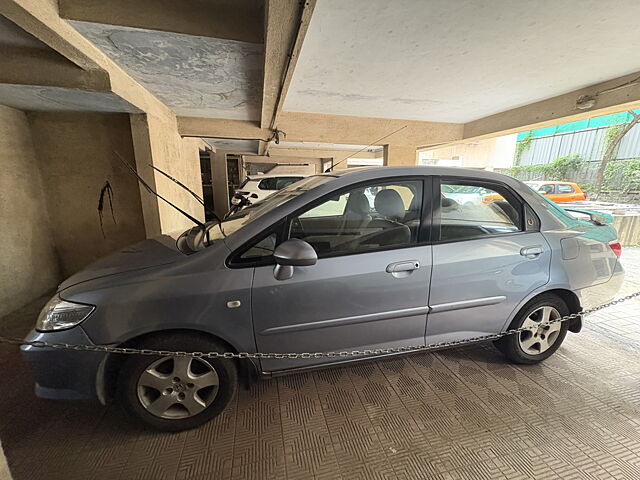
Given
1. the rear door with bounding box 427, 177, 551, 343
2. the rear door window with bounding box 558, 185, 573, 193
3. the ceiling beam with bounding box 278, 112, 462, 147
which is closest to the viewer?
the rear door with bounding box 427, 177, 551, 343

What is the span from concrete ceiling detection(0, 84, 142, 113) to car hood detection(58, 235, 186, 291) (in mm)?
1807

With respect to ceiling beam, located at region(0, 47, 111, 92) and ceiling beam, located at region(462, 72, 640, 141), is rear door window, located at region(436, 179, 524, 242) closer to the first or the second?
ceiling beam, located at region(462, 72, 640, 141)

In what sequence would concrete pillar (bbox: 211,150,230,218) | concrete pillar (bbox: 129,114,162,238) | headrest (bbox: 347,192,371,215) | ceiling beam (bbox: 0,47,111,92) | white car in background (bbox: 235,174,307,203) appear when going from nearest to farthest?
headrest (bbox: 347,192,371,215), ceiling beam (bbox: 0,47,111,92), concrete pillar (bbox: 129,114,162,238), white car in background (bbox: 235,174,307,203), concrete pillar (bbox: 211,150,230,218)

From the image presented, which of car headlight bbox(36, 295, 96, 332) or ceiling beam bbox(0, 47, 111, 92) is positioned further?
ceiling beam bbox(0, 47, 111, 92)

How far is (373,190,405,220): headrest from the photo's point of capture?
2141mm

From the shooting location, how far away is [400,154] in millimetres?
5641

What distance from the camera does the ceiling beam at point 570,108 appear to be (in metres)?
3.33

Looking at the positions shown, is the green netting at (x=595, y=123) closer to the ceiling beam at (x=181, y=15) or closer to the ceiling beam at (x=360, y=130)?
the ceiling beam at (x=360, y=130)

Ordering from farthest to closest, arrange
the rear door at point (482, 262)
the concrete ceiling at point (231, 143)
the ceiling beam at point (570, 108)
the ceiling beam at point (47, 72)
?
the concrete ceiling at point (231, 143)
the ceiling beam at point (570, 108)
the ceiling beam at point (47, 72)
the rear door at point (482, 262)

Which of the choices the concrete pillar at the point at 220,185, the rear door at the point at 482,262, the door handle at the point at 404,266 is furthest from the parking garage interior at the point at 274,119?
the concrete pillar at the point at 220,185

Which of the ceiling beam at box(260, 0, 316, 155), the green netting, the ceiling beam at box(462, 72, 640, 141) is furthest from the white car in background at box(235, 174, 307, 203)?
the green netting

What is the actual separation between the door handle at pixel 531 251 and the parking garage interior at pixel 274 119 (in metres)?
1.02

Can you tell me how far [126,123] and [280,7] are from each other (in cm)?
330

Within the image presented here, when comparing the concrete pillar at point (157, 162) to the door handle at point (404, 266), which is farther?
the concrete pillar at point (157, 162)
